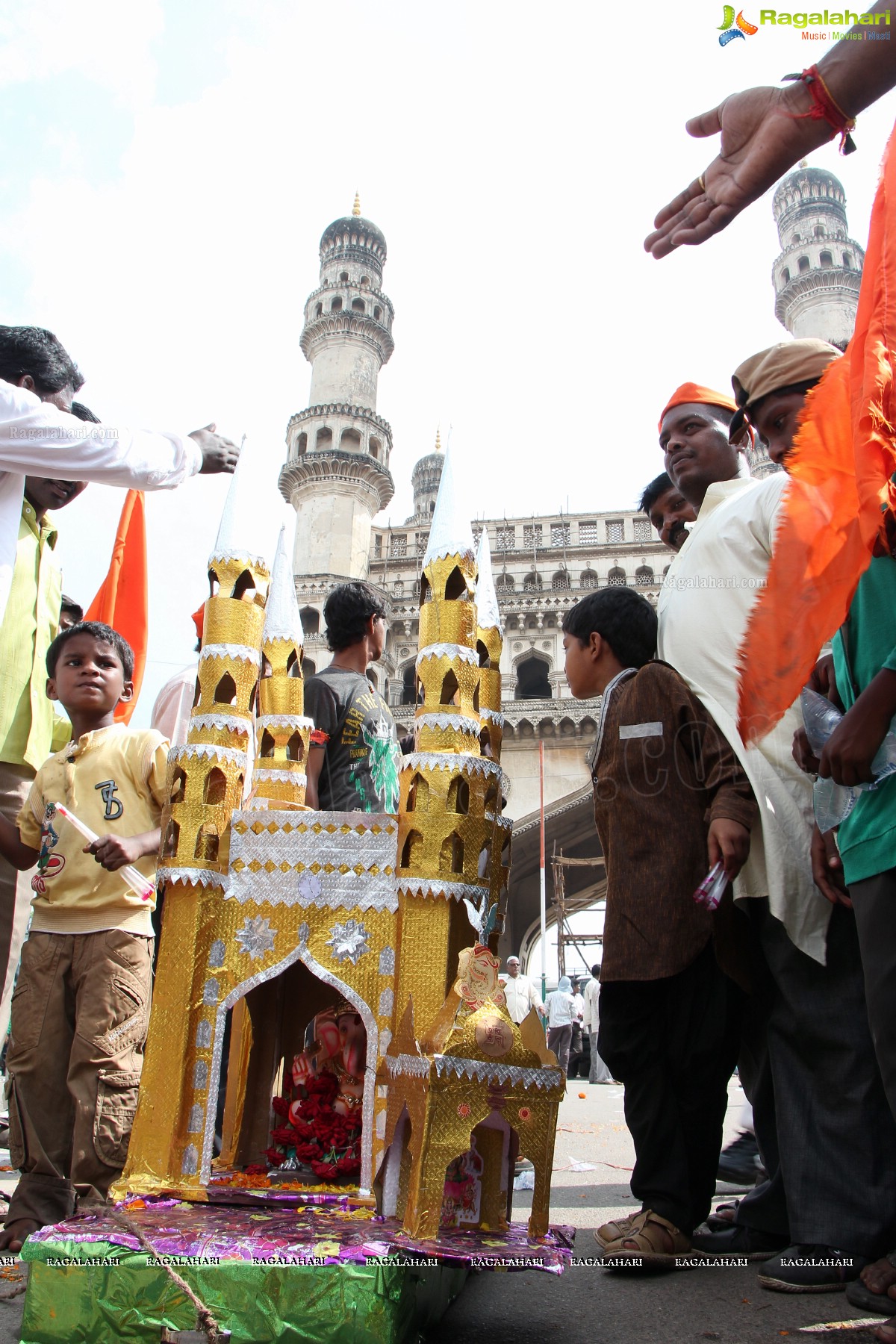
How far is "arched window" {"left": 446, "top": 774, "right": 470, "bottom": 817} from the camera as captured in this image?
2.42m

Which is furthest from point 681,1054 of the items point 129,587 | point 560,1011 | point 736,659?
point 560,1011

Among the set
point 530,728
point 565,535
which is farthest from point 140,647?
point 565,535

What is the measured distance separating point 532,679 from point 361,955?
96.7ft

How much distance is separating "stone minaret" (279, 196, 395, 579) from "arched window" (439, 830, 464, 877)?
2639cm

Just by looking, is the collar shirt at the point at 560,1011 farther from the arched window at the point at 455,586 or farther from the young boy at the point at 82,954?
the arched window at the point at 455,586

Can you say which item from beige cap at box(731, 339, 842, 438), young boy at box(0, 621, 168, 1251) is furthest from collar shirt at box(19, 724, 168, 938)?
beige cap at box(731, 339, 842, 438)

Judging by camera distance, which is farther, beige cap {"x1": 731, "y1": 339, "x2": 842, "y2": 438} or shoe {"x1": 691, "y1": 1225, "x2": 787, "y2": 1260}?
beige cap {"x1": 731, "y1": 339, "x2": 842, "y2": 438}

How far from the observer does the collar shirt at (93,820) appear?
2.70 meters

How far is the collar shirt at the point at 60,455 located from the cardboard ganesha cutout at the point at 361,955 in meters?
0.34

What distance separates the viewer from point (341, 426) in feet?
97.6

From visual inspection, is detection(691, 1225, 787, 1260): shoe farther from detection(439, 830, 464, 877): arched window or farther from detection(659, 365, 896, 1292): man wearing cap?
detection(439, 830, 464, 877): arched window

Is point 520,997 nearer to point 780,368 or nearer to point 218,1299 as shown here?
point 780,368

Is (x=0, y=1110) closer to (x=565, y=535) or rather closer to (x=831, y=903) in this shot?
(x=831, y=903)

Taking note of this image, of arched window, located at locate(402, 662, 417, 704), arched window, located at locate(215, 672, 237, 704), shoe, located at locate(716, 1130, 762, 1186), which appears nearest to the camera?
arched window, located at locate(215, 672, 237, 704)
